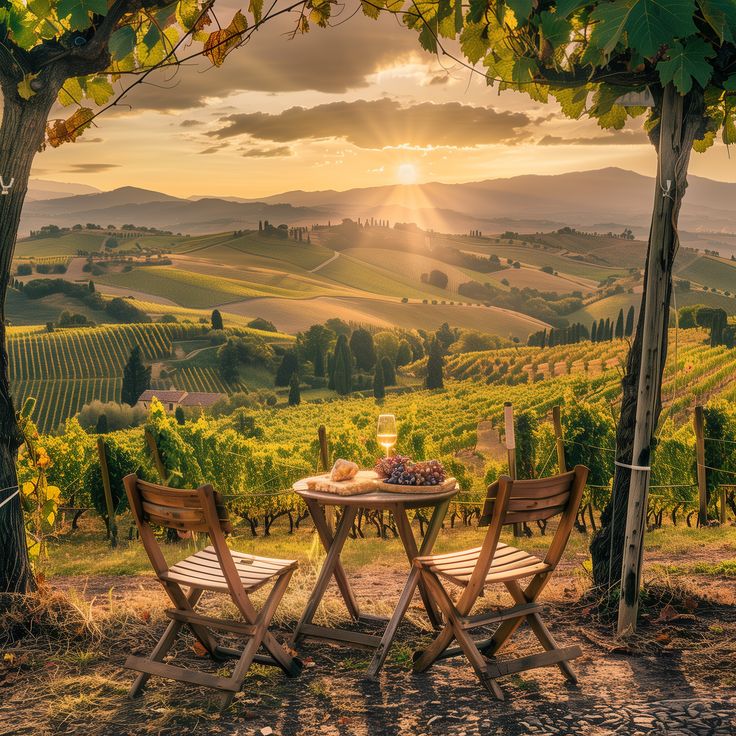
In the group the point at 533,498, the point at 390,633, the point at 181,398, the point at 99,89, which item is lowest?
the point at 181,398

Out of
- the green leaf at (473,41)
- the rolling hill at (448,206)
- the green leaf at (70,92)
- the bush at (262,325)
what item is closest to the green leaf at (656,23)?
the green leaf at (473,41)

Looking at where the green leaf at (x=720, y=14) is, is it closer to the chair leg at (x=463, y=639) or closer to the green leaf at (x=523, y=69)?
the green leaf at (x=523, y=69)

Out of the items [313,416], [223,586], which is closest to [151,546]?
[223,586]

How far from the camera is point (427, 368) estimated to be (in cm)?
3694

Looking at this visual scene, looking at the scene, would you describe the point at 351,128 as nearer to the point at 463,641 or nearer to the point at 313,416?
the point at 313,416

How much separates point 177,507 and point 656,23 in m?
2.17

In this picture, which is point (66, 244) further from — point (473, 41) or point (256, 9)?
point (473, 41)

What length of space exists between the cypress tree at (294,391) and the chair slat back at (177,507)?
109 ft

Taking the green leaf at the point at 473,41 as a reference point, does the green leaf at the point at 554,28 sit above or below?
below

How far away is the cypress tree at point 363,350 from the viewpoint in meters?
37.4

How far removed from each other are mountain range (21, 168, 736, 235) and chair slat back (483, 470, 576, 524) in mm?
28921

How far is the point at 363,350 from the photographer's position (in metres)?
38.0

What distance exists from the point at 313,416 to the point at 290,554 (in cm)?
2434

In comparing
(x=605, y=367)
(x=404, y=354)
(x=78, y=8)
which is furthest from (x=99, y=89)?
(x=404, y=354)
